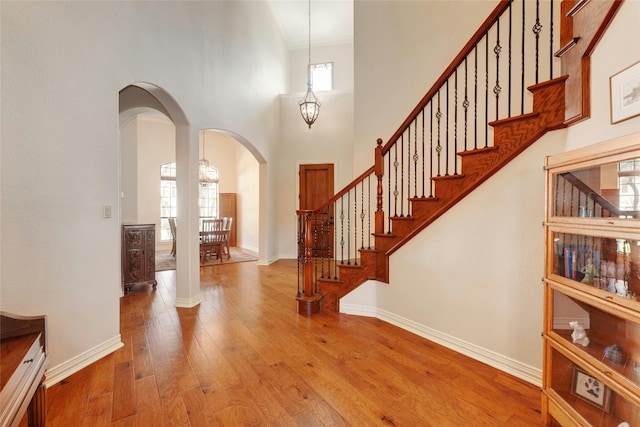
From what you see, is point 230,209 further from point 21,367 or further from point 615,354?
point 615,354

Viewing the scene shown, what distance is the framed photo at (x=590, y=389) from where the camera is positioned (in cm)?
126

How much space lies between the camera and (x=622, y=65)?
137cm

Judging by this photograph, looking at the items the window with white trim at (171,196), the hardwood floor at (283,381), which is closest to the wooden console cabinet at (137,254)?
the hardwood floor at (283,381)

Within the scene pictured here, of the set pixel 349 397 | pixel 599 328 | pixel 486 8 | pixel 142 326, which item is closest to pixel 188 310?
pixel 142 326

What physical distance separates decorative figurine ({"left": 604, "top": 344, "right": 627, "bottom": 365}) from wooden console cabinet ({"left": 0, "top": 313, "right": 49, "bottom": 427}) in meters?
2.27

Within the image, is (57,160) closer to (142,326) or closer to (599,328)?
(142,326)

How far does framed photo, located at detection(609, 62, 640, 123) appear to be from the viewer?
128 cm

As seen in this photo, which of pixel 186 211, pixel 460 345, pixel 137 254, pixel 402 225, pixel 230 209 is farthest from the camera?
pixel 230 209

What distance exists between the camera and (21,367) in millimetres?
1060

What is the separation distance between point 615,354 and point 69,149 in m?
3.38

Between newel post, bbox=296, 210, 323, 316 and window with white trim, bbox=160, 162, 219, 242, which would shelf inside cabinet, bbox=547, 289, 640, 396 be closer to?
newel post, bbox=296, 210, 323, 316

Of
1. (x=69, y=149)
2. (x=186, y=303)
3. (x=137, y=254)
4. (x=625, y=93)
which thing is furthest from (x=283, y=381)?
(x=137, y=254)

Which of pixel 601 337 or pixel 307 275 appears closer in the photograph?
pixel 601 337

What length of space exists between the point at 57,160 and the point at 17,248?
622 mm
